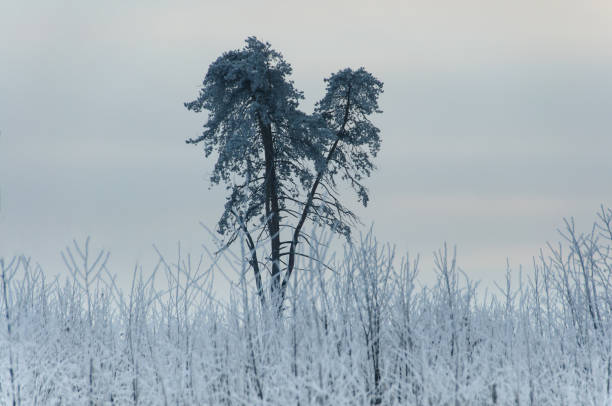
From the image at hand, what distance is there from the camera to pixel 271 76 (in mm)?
22391

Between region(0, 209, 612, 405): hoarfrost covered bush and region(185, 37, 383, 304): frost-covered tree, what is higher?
region(185, 37, 383, 304): frost-covered tree

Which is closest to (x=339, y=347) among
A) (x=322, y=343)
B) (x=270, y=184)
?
(x=322, y=343)

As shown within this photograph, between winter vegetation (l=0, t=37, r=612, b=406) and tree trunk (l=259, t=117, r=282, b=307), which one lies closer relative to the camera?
winter vegetation (l=0, t=37, r=612, b=406)

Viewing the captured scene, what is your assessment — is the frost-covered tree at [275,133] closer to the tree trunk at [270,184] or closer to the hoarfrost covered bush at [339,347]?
the tree trunk at [270,184]

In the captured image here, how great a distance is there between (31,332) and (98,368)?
138cm

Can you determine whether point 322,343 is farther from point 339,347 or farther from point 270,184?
point 270,184

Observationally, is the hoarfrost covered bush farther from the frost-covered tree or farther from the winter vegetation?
the frost-covered tree

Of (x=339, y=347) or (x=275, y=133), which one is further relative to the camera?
(x=275, y=133)

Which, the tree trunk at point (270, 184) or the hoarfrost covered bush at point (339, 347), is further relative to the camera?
the tree trunk at point (270, 184)

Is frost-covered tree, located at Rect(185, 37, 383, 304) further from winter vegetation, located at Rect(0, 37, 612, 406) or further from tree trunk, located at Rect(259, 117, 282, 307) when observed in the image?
winter vegetation, located at Rect(0, 37, 612, 406)

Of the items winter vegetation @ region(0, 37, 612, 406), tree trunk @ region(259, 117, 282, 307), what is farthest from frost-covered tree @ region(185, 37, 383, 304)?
winter vegetation @ region(0, 37, 612, 406)

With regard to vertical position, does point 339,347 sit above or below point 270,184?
below

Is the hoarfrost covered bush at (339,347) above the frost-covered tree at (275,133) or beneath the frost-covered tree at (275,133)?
beneath

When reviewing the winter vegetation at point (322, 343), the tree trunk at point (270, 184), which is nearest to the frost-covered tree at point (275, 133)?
the tree trunk at point (270, 184)
